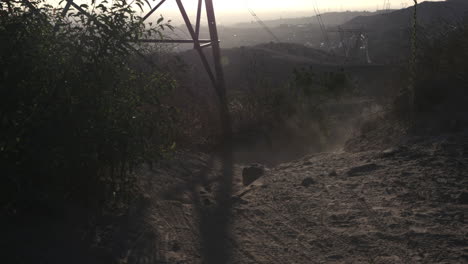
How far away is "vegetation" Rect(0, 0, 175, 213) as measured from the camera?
351cm

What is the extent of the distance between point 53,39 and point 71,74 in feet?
1.30

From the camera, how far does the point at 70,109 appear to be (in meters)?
3.72

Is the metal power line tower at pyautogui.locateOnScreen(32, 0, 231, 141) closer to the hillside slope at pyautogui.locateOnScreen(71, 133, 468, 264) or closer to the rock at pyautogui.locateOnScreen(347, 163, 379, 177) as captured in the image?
the hillside slope at pyautogui.locateOnScreen(71, 133, 468, 264)

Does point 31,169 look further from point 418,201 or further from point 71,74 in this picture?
point 418,201

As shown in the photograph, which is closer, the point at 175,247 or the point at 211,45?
the point at 175,247

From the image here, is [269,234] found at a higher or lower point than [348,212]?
lower

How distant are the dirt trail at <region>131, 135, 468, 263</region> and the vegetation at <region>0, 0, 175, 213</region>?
0.90 metres

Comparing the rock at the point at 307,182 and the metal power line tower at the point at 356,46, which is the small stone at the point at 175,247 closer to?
the rock at the point at 307,182

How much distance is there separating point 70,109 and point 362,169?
3.77 m

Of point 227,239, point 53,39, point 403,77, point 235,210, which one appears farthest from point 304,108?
point 53,39

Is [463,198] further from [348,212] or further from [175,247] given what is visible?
[175,247]

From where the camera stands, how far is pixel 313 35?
503 feet

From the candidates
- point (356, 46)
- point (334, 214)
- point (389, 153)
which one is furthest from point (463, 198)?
point (356, 46)

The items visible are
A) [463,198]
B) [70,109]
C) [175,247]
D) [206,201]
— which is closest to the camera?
[70,109]
